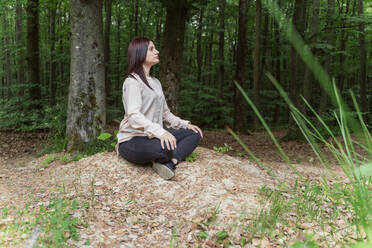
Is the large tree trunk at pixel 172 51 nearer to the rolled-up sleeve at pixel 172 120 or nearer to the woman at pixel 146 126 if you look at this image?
the rolled-up sleeve at pixel 172 120

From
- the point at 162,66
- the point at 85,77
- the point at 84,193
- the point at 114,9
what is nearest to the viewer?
the point at 84,193

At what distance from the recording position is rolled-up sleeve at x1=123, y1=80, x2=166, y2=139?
310cm

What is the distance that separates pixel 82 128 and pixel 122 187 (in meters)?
1.96

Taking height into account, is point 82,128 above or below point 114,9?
below

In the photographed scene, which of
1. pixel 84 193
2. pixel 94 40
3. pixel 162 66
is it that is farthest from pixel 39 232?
pixel 162 66

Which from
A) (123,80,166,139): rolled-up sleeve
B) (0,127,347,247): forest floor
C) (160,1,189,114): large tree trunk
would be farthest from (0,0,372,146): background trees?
(123,80,166,139): rolled-up sleeve

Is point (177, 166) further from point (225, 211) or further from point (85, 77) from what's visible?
point (85, 77)

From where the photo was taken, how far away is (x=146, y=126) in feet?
10.3

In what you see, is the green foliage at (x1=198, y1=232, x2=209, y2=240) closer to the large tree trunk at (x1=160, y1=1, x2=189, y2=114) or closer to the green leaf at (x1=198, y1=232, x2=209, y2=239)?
the green leaf at (x1=198, y1=232, x2=209, y2=239)

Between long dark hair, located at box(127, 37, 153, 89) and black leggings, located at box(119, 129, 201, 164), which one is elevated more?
long dark hair, located at box(127, 37, 153, 89)

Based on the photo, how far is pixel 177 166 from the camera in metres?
A: 3.60

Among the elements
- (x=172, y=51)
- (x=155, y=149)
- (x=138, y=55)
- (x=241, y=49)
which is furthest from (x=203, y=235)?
(x=241, y=49)

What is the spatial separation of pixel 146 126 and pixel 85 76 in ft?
7.02

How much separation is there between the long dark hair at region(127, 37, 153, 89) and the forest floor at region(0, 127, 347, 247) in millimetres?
1165
